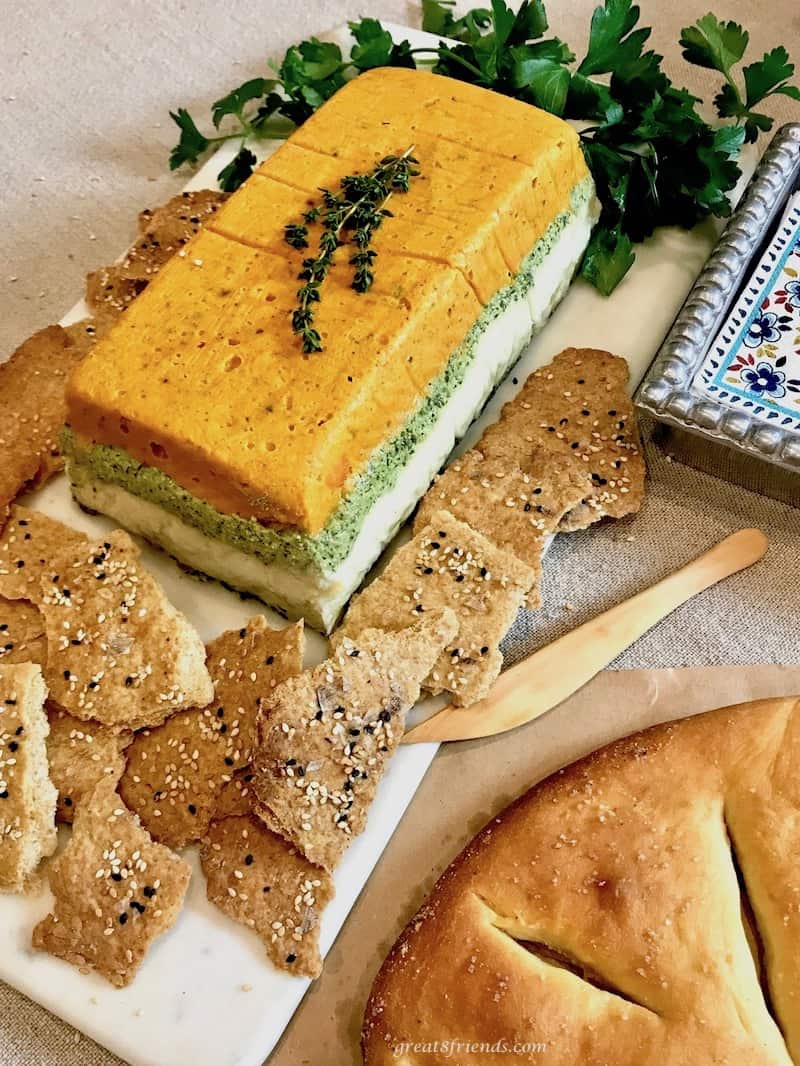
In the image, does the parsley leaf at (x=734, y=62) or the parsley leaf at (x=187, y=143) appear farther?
the parsley leaf at (x=187, y=143)

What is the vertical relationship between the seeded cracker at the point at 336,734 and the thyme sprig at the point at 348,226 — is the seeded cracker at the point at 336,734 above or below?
below

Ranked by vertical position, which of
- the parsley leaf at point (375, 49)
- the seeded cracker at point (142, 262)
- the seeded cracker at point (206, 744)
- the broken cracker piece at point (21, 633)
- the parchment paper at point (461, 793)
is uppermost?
the parsley leaf at point (375, 49)

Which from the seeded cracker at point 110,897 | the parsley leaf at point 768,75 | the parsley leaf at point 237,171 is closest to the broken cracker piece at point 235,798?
the seeded cracker at point 110,897

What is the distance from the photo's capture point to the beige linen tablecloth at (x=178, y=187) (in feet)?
6.89

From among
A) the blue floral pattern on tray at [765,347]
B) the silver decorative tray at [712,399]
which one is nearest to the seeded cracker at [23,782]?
the silver decorative tray at [712,399]

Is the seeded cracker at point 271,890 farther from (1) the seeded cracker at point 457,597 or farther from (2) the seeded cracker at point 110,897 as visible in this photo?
(1) the seeded cracker at point 457,597

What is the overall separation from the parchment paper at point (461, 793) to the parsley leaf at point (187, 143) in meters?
1.97

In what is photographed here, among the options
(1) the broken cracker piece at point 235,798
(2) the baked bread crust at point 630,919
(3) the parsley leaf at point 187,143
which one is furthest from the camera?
(3) the parsley leaf at point 187,143

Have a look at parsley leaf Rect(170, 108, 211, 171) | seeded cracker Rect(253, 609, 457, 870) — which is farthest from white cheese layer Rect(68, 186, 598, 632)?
parsley leaf Rect(170, 108, 211, 171)

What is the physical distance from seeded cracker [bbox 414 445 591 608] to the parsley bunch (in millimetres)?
653

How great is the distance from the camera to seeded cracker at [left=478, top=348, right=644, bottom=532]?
8.02 feet

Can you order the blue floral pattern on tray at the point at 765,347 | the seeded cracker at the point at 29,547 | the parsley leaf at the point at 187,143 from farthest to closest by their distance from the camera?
the parsley leaf at the point at 187,143
the blue floral pattern on tray at the point at 765,347
the seeded cracker at the point at 29,547

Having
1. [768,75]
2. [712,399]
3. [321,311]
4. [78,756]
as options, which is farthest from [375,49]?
[78,756]

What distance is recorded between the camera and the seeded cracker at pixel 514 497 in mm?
2387
